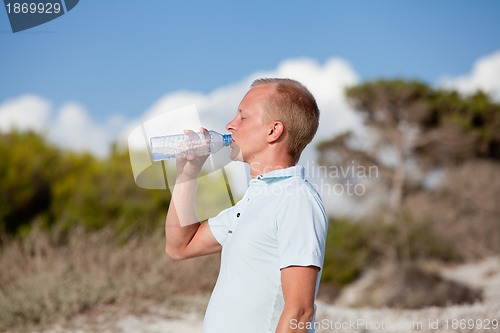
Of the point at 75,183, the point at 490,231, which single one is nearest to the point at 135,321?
the point at 75,183

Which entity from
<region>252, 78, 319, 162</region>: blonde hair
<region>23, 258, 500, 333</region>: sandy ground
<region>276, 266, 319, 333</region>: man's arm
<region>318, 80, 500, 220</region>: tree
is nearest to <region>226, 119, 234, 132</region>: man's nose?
<region>252, 78, 319, 162</region>: blonde hair

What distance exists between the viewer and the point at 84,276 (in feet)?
23.1

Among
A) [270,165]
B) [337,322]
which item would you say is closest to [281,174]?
[270,165]

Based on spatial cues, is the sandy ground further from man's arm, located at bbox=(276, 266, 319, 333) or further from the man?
man's arm, located at bbox=(276, 266, 319, 333)

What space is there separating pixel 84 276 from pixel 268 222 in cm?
551

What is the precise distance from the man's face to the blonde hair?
0.03 m

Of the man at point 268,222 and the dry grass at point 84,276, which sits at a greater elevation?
the man at point 268,222

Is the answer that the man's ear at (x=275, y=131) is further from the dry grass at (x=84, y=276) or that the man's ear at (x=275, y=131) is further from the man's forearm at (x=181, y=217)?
the dry grass at (x=84, y=276)

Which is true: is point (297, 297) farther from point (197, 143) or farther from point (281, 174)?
point (197, 143)

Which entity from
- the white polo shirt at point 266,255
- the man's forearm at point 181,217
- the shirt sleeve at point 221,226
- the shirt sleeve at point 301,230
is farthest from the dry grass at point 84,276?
the shirt sleeve at point 301,230

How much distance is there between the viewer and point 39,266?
7477mm

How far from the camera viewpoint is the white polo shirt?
1871 millimetres

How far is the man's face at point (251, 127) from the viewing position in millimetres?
2152

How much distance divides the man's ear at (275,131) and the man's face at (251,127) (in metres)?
0.01
